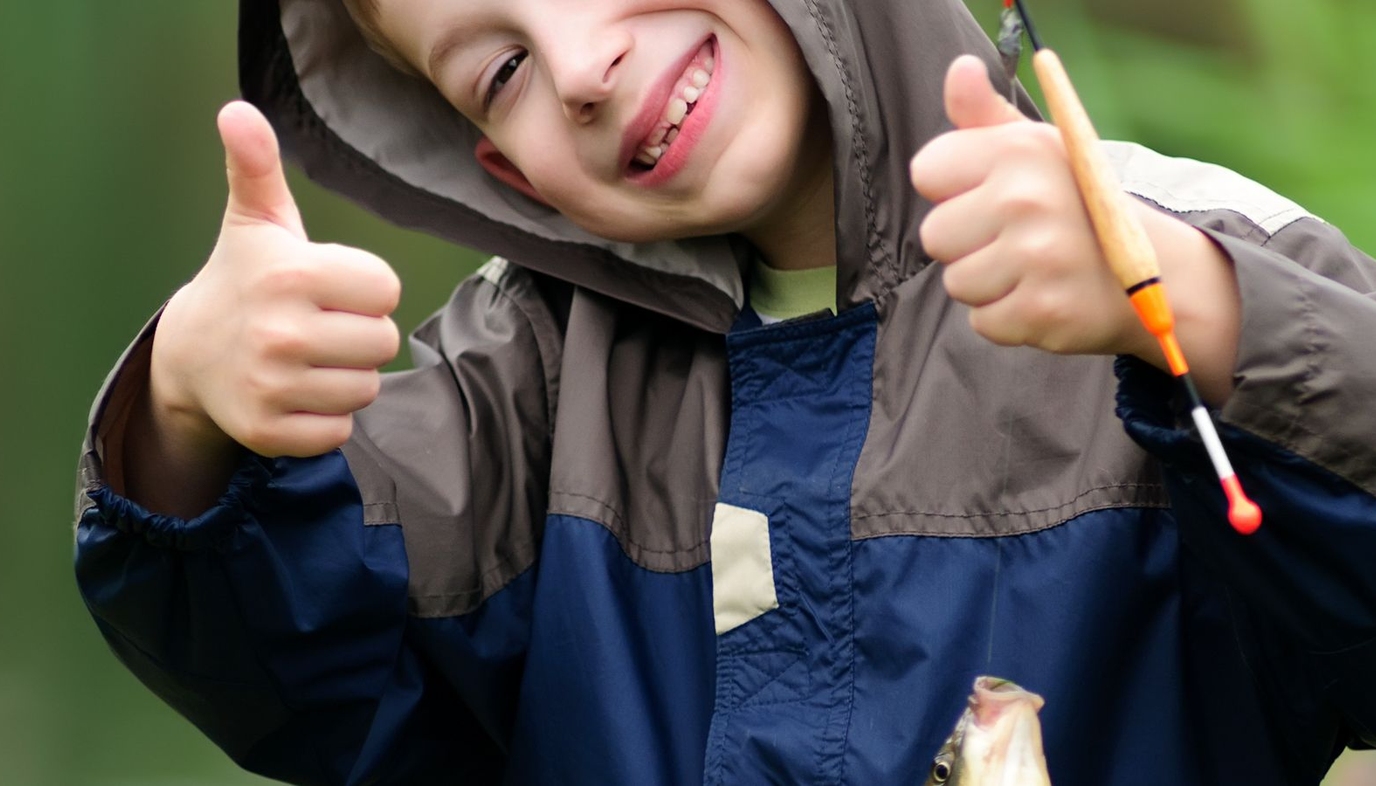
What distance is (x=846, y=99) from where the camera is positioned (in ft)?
4.14

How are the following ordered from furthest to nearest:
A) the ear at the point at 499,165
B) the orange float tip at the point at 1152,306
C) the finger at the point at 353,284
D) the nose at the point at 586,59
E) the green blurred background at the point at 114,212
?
1. the green blurred background at the point at 114,212
2. the ear at the point at 499,165
3. the nose at the point at 586,59
4. the finger at the point at 353,284
5. the orange float tip at the point at 1152,306

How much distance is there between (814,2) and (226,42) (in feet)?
6.65

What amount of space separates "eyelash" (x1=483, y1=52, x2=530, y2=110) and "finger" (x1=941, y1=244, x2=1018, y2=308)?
575 mm

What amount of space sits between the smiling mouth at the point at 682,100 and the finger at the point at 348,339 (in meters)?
0.36

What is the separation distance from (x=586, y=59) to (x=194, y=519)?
449mm

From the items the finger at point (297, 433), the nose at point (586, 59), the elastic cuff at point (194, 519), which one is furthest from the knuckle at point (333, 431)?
the nose at point (586, 59)

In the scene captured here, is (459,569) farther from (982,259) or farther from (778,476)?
(982,259)

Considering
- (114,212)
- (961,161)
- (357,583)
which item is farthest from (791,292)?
(114,212)

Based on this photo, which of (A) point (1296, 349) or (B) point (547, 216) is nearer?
(A) point (1296, 349)

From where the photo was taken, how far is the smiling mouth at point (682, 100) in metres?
1.27

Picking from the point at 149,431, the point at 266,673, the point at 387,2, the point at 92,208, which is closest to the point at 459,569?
the point at 266,673

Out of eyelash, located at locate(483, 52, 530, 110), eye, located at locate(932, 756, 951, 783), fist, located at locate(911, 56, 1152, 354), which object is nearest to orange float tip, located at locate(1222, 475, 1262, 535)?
fist, located at locate(911, 56, 1152, 354)

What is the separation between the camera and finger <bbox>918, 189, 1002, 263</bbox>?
34.1 inches

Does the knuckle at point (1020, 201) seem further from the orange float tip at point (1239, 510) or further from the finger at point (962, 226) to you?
the orange float tip at point (1239, 510)
